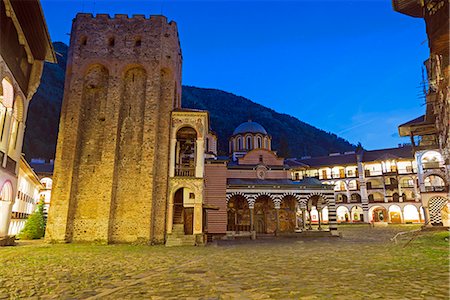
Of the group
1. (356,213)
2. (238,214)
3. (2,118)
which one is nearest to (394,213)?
(356,213)

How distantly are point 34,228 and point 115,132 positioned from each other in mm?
11479

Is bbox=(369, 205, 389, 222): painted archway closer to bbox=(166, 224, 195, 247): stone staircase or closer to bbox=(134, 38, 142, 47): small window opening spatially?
bbox=(166, 224, 195, 247): stone staircase

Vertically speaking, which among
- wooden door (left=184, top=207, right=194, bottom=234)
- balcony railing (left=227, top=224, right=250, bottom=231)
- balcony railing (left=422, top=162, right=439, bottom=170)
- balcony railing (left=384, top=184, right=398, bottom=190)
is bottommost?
balcony railing (left=227, top=224, right=250, bottom=231)

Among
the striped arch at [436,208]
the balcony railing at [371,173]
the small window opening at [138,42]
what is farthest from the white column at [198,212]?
the balcony railing at [371,173]

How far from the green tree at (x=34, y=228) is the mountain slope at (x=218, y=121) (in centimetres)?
4763

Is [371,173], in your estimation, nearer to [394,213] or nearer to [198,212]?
[394,213]

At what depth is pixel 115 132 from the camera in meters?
19.1

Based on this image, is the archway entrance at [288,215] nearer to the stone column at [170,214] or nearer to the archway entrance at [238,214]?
the archway entrance at [238,214]

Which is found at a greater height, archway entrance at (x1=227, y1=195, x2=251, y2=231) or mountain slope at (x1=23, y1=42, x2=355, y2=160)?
mountain slope at (x1=23, y1=42, x2=355, y2=160)

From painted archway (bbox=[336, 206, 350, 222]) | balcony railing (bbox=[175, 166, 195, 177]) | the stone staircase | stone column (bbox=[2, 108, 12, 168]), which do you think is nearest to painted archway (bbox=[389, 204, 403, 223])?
painted archway (bbox=[336, 206, 350, 222])

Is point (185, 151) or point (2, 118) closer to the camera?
point (2, 118)

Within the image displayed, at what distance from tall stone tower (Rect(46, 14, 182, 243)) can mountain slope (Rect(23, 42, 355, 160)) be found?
4583 centimetres

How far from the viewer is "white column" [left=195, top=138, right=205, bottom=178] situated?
62.9 ft

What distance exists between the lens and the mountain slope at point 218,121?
74.5 meters
